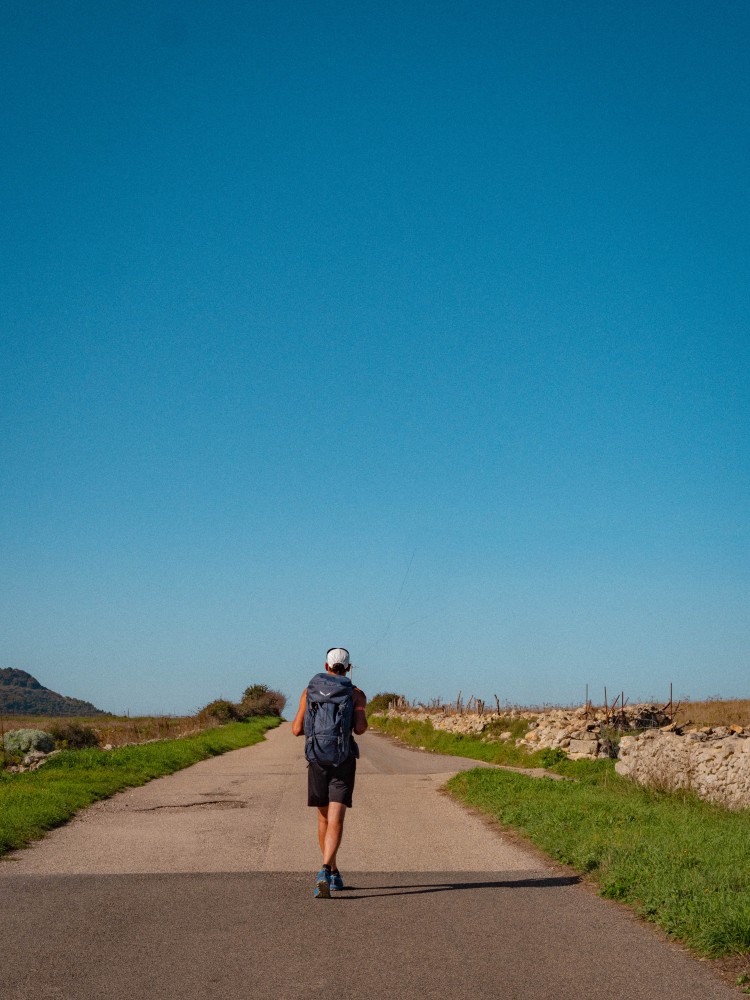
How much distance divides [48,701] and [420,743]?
110 meters

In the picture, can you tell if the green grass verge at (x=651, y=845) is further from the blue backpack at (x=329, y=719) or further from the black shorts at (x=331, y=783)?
the blue backpack at (x=329, y=719)

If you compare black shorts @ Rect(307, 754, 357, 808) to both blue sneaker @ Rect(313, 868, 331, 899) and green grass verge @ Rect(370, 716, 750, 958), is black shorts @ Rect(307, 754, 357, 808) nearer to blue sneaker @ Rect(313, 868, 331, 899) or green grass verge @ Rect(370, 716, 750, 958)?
blue sneaker @ Rect(313, 868, 331, 899)

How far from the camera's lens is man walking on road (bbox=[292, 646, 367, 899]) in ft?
27.3

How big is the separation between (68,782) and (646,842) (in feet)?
35.9

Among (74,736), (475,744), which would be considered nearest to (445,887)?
→ (74,736)

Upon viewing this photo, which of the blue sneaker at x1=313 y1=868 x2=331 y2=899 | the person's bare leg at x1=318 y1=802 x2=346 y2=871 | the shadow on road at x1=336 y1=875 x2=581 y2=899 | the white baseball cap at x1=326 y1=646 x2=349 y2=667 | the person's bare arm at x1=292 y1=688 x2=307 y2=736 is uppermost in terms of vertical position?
the white baseball cap at x1=326 y1=646 x2=349 y2=667

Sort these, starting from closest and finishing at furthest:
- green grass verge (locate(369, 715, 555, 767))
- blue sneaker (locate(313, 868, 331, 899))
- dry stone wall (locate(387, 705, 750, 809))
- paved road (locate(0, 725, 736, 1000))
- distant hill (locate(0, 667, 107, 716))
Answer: paved road (locate(0, 725, 736, 1000)) < blue sneaker (locate(313, 868, 331, 899)) < dry stone wall (locate(387, 705, 750, 809)) < green grass verge (locate(369, 715, 555, 767)) < distant hill (locate(0, 667, 107, 716))

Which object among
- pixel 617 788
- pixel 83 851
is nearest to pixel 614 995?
pixel 83 851

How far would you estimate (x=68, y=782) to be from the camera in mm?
16594

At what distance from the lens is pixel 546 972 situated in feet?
18.8

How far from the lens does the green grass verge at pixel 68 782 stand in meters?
11.8

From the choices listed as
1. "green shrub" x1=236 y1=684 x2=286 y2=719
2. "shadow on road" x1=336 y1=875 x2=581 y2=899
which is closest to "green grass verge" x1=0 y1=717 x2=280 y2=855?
"shadow on road" x1=336 y1=875 x2=581 y2=899

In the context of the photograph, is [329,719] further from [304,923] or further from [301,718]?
[304,923]

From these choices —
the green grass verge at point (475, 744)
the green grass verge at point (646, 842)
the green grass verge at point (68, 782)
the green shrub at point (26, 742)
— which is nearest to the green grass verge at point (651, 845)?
the green grass verge at point (646, 842)
